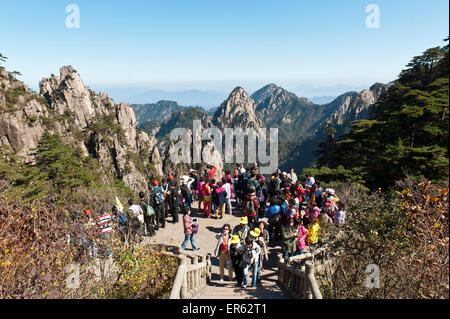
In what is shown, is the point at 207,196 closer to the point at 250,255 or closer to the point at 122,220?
the point at 122,220

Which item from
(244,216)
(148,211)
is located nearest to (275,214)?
(244,216)

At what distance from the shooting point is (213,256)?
927cm

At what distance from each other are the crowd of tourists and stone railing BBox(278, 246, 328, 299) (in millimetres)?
312

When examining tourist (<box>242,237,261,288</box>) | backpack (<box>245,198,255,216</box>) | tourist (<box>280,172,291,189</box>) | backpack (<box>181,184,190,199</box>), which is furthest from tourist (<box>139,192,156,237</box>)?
tourist (<box>280,172,291,189</box>)

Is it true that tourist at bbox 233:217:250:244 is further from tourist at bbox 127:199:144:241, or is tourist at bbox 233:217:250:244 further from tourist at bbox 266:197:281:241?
tourist at bbox 127:199:144:241

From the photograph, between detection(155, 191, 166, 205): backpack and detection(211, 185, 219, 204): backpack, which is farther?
detection(211, 185, 219, 204): backpack

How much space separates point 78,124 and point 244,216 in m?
82.8

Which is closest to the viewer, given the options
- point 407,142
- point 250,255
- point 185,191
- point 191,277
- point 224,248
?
point 191,277

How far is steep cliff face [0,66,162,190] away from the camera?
48594 millimetres

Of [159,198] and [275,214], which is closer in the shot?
[275,214]

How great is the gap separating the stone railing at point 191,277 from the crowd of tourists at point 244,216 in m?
0.47
